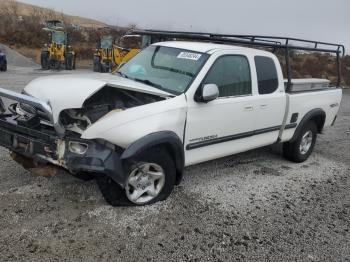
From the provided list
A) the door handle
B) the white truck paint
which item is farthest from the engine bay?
the door handle

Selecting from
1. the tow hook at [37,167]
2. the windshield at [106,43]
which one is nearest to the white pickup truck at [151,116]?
the tow hook at [37,167]

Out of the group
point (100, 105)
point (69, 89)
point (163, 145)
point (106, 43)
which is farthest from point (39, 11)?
point (163, 145)

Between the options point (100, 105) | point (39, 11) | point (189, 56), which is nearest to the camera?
point (100, 105)

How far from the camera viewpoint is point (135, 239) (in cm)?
385

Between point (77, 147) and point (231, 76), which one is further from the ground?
point (231, 76)

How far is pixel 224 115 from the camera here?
16.4 ft

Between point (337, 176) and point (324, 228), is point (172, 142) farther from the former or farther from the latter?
point (337, 176)

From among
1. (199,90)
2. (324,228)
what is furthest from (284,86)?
(324,228)

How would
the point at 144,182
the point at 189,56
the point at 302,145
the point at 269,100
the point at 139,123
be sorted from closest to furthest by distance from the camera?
the point at 139,123 < the point at 144,182 < the point at 189,56 < the point at 269,100 < the point at 302,145

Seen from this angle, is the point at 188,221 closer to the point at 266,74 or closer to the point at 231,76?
the point at 231,76

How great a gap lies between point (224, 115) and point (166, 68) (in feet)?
2.90

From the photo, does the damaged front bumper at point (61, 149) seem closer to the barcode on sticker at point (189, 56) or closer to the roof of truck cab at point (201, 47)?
the barcode on sticker at point (189, 56)

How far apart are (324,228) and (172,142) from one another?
Result: 71.3 inches

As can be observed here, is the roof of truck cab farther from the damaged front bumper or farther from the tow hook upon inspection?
the tow hook
